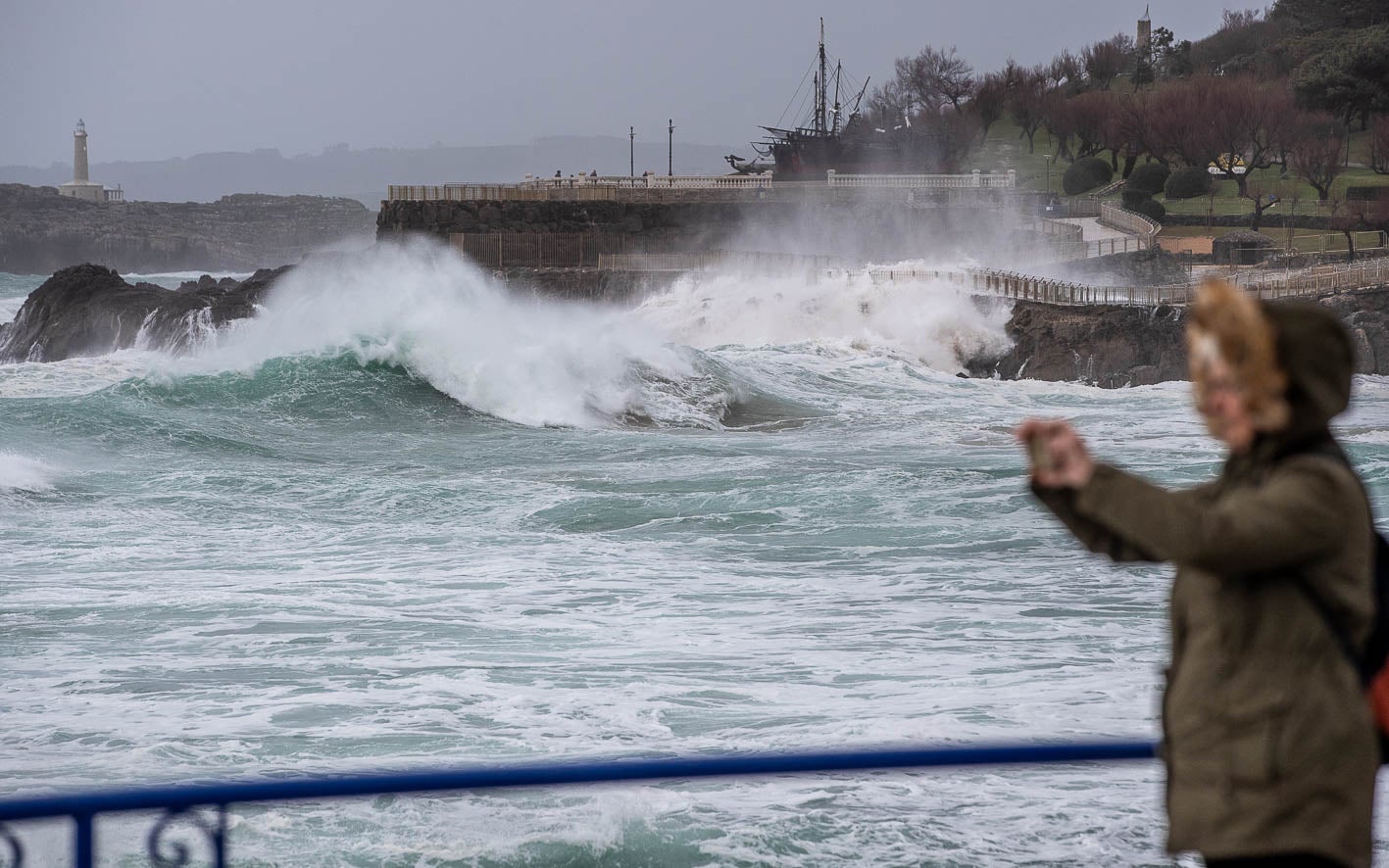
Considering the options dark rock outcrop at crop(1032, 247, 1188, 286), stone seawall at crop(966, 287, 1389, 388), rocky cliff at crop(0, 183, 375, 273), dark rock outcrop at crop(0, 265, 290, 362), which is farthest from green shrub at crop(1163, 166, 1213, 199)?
rocky cliff at crop(0, 183, 375, 273)

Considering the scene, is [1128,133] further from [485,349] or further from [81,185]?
[81,185]

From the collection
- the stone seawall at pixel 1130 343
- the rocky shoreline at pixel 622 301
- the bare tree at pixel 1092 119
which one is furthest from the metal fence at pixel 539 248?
the bare tree at pixel 1092 119

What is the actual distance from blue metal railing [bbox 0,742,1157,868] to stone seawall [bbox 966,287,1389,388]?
93.3 ft

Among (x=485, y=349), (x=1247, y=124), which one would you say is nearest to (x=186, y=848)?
(x=485, y=349)

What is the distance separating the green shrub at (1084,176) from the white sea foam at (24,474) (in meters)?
51.6

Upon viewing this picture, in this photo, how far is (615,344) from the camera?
1133 inches

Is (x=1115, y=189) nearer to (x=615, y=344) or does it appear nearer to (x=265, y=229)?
(x=615, y=344)

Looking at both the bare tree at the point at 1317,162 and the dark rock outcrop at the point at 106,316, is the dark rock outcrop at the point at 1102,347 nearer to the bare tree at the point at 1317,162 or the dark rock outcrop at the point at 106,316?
the dark rock outcrop at the point at 106,316

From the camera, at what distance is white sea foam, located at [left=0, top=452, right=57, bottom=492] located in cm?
1541

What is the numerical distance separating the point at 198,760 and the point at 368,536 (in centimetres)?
652

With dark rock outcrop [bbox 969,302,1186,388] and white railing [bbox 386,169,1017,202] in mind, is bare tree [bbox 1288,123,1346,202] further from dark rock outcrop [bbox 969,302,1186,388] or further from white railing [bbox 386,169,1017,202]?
dark rock outcrop [bbox 969,302,1186,388]

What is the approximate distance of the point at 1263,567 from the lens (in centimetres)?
180

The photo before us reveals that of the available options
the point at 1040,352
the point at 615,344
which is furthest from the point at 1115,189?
the point at 615,344

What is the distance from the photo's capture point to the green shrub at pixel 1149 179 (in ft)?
194
